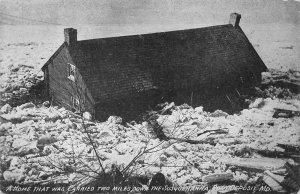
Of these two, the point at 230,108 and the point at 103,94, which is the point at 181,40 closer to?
the point at 230,108

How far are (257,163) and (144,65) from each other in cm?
749

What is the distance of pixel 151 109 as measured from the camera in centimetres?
1364

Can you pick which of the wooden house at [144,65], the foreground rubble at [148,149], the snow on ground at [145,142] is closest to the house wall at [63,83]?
the wooden house at [144,65]

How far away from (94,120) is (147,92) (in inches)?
114

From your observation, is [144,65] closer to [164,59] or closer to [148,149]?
[164,59]

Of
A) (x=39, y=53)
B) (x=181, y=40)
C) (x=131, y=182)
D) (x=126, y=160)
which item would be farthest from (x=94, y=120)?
(x=39, y=53)

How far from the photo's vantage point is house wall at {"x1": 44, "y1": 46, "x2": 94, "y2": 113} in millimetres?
12797

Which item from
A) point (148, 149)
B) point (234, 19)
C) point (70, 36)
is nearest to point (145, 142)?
point (148, 149)

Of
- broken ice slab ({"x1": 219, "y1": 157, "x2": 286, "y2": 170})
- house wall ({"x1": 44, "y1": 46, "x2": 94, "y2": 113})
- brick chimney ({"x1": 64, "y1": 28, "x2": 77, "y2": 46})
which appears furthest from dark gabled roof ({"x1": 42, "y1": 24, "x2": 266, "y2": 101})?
broken ice slab ({"x1": 219, "y1": 157, "x2": 286, "y2": 170})

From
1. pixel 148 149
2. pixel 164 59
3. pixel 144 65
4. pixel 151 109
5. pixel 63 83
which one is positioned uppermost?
pixel 164 59

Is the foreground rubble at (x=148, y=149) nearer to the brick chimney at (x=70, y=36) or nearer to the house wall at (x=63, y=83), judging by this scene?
the house wall at (x=63, y=83)

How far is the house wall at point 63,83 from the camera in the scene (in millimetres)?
12797

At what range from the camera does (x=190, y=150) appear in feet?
30.7

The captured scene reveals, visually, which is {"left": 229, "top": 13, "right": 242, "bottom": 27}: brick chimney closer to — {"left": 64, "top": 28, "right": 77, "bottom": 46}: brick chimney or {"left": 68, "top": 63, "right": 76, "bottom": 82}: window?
{"left": 64, "top": 28, "right": 77, "bottom": 46}: brick chimney
